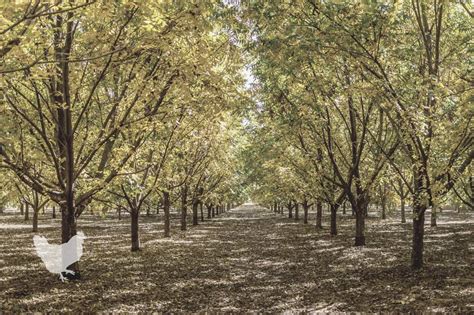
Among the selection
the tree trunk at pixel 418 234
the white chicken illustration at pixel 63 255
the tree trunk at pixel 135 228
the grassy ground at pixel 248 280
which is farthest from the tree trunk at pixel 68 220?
the tree trunk at pixel 418 234

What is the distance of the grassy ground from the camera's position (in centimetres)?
1150

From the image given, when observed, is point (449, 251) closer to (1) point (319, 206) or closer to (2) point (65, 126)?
(1) point (319, 206)

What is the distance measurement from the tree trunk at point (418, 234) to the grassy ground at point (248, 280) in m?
0.46

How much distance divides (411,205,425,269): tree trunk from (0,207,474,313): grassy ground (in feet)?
1.51

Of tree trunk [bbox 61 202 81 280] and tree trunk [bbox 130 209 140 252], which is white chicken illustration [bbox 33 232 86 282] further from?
tree trunk [bbox 130 209 140 252]

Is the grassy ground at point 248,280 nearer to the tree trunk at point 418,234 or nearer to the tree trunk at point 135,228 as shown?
the tree trunk at point 418,234

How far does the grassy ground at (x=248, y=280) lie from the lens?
37.7 ft

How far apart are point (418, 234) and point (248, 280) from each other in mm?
6601

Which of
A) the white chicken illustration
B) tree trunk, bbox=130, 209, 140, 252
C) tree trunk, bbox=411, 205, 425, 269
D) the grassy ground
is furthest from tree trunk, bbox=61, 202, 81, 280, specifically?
tree trunk, bbox=411, 205, 425, 269

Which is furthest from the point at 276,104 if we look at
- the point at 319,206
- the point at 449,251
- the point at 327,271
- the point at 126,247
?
the point at 319,206

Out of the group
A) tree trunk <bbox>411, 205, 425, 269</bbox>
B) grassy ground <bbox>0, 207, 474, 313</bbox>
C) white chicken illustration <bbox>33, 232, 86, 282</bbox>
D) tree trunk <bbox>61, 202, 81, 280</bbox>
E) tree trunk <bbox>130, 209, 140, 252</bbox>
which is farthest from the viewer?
tree trunk <bbox>130, 209, 140, 252</bbox>

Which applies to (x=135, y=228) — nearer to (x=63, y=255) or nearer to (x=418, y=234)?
(x=63, y=255)

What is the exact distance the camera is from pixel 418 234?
15.5 meters

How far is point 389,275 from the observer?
15156mm
